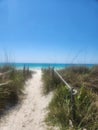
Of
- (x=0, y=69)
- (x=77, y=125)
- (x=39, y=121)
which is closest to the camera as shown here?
(x=77, y=125)

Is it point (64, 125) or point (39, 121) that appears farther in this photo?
point (39, 121)

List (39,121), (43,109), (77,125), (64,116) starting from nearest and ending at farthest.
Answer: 1. (77,125)
2. (64,116)
3. (39,121)
4. (43,109)

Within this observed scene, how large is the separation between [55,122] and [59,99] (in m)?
1.21

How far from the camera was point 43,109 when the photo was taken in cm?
640

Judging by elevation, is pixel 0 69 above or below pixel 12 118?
above

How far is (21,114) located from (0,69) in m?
6.45

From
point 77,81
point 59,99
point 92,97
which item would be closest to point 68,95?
point 59,99

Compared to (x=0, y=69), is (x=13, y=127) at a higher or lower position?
lower

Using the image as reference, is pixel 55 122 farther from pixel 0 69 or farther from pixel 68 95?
pixel 0 69

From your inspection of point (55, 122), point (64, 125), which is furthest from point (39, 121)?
point (64, 125)

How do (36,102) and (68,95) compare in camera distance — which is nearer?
(68,95)

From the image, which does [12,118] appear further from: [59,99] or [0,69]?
[0,69]

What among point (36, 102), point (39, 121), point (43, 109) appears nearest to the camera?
point (39, 121)

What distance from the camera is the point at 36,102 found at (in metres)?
7.38
